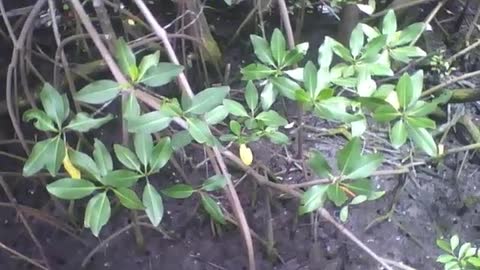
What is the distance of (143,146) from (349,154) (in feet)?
0.87

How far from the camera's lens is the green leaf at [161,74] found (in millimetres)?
1029

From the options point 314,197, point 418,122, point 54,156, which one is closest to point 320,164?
point 314,197

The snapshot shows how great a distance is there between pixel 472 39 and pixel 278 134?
2.90 ft

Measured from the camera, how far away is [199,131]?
1.00 metres

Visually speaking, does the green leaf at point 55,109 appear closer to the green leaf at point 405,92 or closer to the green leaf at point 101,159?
the green leaf at point 101,159

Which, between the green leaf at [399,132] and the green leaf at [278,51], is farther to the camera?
the green leaf at [278,51]

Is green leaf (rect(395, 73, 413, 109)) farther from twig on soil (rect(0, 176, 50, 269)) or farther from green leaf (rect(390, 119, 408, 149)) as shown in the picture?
twig on soil (rect(0, 176, 50, 269))

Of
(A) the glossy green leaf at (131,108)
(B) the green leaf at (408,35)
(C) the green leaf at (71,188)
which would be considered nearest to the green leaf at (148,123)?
(A) the glossy green leaf at (131,108)

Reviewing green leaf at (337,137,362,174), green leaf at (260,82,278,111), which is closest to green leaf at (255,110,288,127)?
green leaf at (260,82,278,111)

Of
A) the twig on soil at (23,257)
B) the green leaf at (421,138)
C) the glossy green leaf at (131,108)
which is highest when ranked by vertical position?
the glossy green leaf at (131,108)

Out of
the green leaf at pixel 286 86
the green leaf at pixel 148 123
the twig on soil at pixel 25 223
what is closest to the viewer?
the green leaf at pixel 148 123

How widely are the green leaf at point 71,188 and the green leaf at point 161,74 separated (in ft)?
0.50

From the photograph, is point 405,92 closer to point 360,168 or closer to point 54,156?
point 360,168

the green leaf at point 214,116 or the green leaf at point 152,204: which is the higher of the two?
the green leaf at point 214,116
